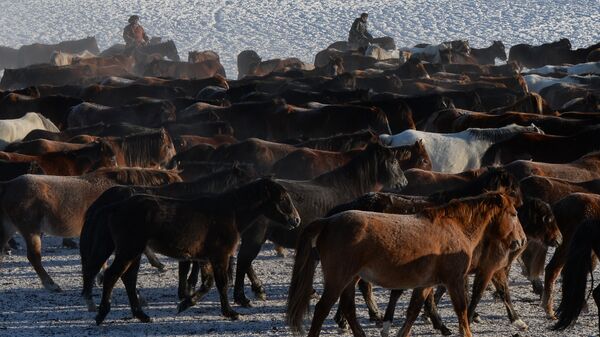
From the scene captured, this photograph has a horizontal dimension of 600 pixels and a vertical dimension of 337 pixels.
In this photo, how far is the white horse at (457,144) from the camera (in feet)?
44.4

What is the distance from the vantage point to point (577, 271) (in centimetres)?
769

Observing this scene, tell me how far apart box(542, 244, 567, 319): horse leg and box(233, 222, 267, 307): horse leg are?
2.57 m

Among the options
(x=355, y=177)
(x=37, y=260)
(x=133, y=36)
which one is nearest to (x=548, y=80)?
(x=355, y=177)

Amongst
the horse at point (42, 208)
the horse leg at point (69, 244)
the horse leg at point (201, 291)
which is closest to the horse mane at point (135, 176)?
the horse at point (42, 208)

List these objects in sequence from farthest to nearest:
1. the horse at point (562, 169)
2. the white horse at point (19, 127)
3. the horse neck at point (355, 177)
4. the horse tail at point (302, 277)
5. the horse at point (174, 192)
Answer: the white horse at point (19, 127) → the horse at point (562, 169) → the horse neck at point (355, 177) → the horse at point (174, 192) → the horse tail at point (302, 277)

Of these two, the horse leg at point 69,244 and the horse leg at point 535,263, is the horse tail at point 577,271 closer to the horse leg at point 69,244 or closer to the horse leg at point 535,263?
the horse leg at point 535,263

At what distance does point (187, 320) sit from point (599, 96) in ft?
44.0

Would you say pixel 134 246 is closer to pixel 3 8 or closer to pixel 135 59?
pixel 135 59

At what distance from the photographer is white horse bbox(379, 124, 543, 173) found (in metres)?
13.5

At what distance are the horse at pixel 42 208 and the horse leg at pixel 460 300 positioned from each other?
4.08m

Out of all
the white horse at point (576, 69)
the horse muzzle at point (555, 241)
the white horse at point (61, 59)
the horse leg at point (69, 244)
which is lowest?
the white horse at point (61, 59)

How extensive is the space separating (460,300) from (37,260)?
14.3 ft

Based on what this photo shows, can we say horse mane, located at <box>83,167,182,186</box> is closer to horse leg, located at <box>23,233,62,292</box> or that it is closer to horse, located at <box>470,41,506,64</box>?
horse leg, located at <box>23,233,62,292</box>

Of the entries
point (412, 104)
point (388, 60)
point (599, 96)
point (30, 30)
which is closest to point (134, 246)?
point (412, 104)
